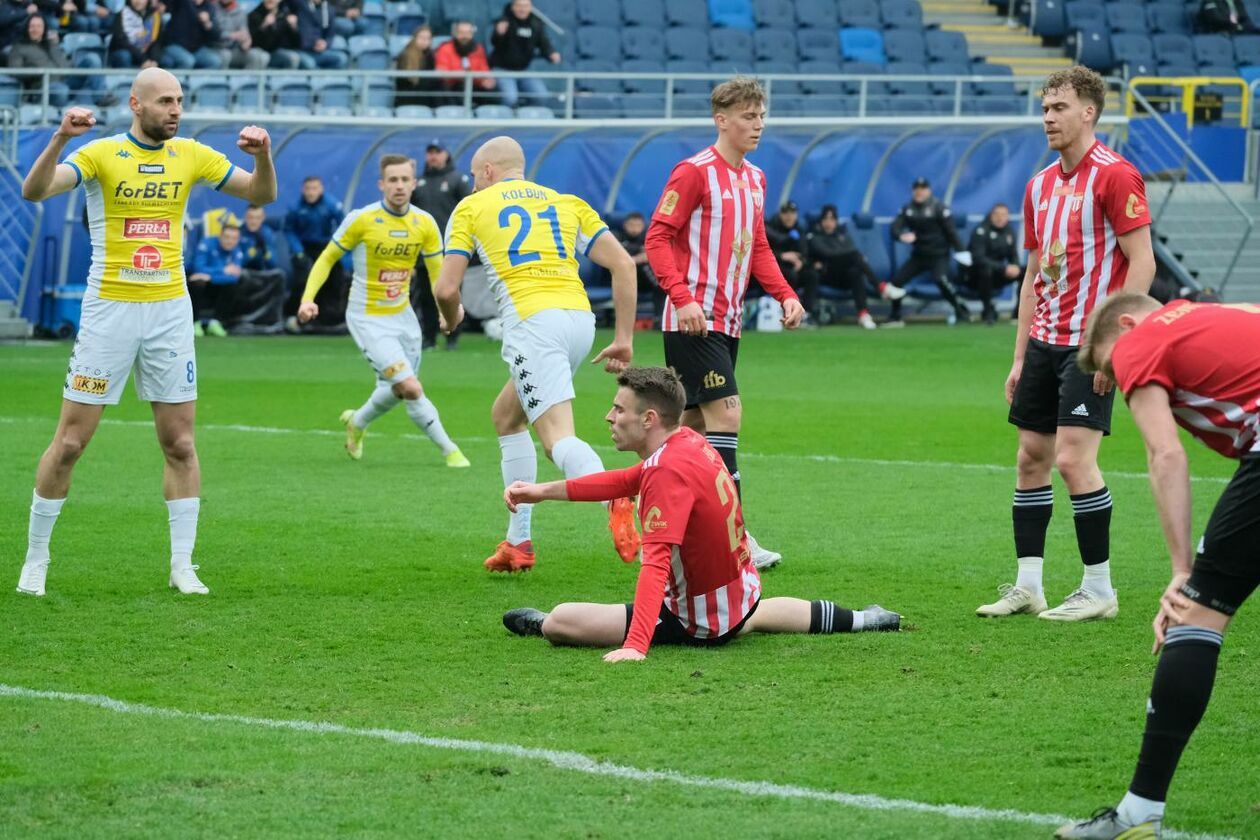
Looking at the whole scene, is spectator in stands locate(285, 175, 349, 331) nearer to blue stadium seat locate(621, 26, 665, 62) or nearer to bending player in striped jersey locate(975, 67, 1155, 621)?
blue stadium seat locate(621, 26, 665, 62)

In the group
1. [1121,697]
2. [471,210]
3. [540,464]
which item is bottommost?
[540,464]

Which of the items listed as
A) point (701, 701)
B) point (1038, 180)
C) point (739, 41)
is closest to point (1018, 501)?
point (1038, 180)

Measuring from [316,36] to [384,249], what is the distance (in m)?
14.4

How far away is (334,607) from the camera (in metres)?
7.98

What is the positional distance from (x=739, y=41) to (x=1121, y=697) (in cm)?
2605

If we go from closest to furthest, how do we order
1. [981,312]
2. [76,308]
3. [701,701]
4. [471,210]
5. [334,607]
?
[701,701] < [334,607] < [471,210] < [76,308] < [981,312]

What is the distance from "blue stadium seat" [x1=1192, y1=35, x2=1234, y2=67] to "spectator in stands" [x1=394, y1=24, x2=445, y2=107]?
1512cm

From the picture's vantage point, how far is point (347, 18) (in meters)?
28.5

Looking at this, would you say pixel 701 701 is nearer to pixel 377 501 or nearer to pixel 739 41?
pixel 377 501

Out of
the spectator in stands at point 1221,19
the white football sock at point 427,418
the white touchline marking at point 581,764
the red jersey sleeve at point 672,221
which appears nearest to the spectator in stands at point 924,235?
the spectator in stands at point 1221,19

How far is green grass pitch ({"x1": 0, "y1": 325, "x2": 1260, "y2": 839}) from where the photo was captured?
503cm

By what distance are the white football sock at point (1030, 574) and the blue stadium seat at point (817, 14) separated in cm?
2569

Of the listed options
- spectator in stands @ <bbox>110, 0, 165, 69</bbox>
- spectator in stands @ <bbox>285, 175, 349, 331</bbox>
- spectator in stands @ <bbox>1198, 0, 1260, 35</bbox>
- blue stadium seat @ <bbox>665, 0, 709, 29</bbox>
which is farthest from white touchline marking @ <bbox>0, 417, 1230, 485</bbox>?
spectator in stands @ <bbox>1198, 0, 1260, 35</bbox>

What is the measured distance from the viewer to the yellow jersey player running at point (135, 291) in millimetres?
8000
